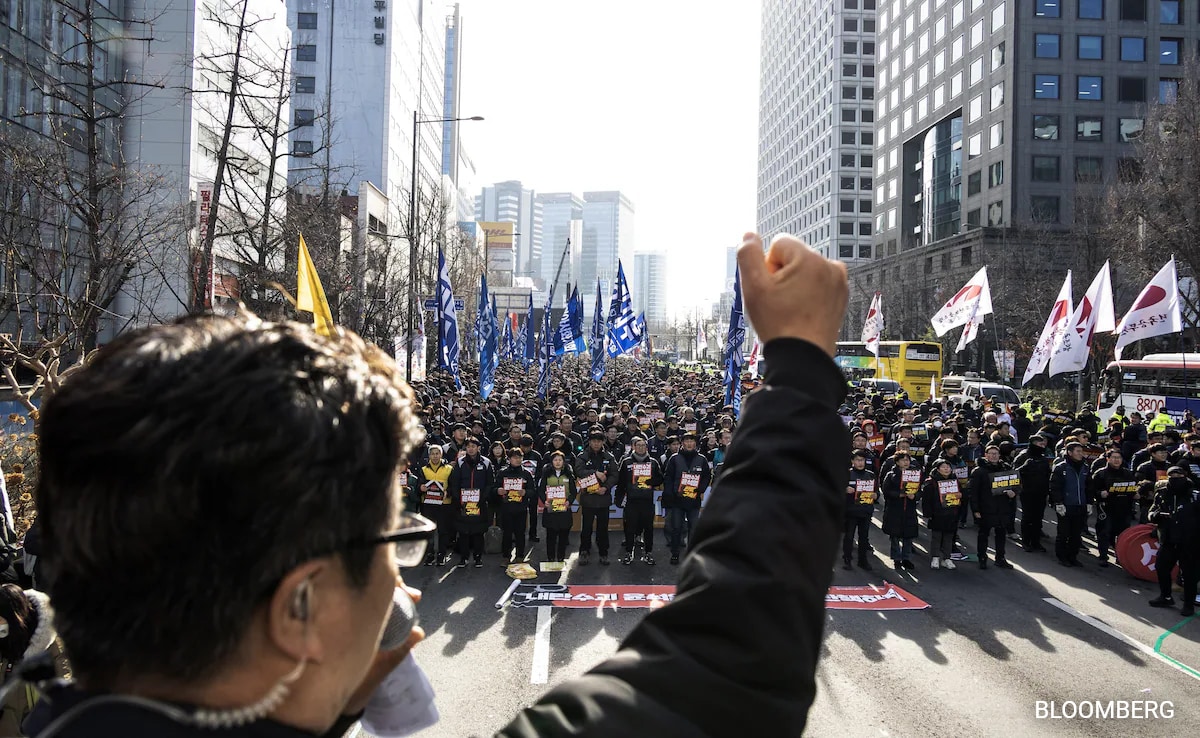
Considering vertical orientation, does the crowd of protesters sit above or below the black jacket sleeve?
below

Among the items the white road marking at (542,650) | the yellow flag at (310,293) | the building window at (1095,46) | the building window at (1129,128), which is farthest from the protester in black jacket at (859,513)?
the building window at (1095,46)

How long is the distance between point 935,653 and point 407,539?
342 inches

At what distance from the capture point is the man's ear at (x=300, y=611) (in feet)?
3.07

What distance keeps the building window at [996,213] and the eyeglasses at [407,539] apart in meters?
63.5

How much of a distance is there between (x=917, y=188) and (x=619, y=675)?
79835 millimetres

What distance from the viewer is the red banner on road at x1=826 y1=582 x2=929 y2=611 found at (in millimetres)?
9953

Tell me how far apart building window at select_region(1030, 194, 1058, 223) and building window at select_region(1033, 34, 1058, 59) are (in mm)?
10383

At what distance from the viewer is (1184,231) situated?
25.7 m

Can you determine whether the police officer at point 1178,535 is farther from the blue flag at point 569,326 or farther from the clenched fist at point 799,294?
the blue flag at point 569,326

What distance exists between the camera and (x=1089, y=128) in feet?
188

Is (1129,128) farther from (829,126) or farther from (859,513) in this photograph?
(859,513)

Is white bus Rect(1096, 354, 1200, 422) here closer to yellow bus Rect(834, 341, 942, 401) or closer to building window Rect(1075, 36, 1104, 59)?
yellow bus Rect(834, 341, 942, 401)

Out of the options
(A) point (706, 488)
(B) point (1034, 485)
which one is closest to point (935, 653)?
(A) point (706, 488)
